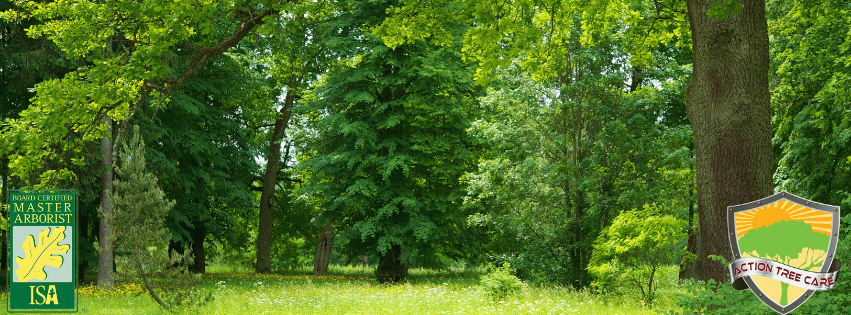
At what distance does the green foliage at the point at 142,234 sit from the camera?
35.1ft

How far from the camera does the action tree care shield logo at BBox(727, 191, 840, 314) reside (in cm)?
473

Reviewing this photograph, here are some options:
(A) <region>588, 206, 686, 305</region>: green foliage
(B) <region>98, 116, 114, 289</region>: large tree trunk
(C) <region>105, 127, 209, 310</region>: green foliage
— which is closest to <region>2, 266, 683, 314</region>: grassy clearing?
(A) <region>588, 206, 686, 305</region>: green foliage

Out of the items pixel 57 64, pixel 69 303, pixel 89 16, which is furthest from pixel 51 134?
pixel 57 64

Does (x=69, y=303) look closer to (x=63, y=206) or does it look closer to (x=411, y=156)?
(x=63, y=206)

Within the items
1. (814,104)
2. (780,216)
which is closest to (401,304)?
(780,216)

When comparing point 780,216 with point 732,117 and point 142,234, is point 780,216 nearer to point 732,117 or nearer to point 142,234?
point 732,117

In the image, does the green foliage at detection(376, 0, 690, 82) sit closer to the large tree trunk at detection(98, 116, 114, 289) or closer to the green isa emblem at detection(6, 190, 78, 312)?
the green isa emblem at detection(6, 190, 78, 312)

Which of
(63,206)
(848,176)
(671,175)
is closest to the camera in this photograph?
(63,206)

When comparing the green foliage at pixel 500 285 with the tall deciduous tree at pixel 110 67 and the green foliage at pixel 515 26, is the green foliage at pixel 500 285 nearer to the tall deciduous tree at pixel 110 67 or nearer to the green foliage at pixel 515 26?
the green foliage at pixel 515 26

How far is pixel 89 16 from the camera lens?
256 inches

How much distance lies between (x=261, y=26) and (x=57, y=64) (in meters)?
12.6

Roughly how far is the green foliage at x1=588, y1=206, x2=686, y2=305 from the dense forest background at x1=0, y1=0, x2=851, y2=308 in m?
0.06

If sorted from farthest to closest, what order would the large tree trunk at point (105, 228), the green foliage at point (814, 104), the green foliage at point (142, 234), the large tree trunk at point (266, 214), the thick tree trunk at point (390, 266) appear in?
1. the large tree trunk at point (266, 214)
2. the thick tree trunk at point (390, 266)
3. the large tree trunk at point (105, 228)
4. the green foliage at point (814, 104)
5. the green foliage at point (142, 234)

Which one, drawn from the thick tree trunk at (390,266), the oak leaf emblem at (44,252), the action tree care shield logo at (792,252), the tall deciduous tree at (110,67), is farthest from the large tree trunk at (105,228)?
the action tree care shield logo at (792,252)
